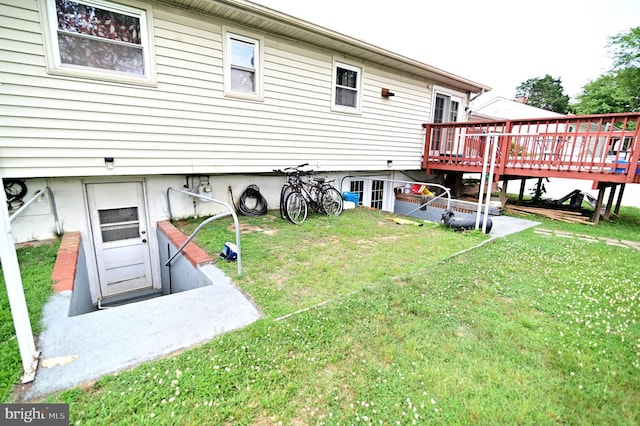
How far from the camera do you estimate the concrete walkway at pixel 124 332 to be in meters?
1.95

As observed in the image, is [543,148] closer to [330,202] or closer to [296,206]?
[330,202]

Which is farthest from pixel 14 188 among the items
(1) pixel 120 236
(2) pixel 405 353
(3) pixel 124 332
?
(2) pixel 405 353

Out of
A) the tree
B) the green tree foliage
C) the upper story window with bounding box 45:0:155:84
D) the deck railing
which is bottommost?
the deck railing

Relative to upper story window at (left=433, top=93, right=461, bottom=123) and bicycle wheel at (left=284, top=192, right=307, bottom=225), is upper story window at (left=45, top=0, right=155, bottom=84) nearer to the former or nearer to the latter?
bicycle wheel at (left=284, top=192, right=307, bottom=225)

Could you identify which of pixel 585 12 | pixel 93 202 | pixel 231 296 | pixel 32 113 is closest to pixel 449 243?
pixel 231 296

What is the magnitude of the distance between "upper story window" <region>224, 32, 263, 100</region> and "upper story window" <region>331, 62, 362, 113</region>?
6.65 feet

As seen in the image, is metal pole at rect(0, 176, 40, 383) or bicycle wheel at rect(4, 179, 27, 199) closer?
metal pole at rect(0, 176, 40, 383)

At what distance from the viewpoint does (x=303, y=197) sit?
6387mm

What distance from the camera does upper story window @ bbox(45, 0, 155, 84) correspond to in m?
4.00

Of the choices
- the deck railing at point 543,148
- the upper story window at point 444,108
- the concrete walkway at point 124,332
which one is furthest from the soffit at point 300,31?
the concrete walkway at point 124,332

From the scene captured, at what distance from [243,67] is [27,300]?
491 cm

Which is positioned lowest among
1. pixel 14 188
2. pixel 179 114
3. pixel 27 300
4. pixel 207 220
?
pixel 27 300

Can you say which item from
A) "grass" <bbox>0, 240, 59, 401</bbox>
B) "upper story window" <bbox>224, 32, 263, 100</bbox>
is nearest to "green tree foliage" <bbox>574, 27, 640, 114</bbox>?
"upper story window" <bbox>224, 32, 263, 100</bbox>

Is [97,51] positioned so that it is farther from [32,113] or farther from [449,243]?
[449,243]
